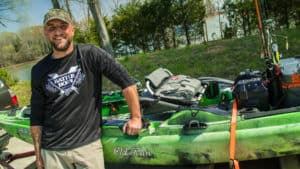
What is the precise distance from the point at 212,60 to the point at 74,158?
321 inches

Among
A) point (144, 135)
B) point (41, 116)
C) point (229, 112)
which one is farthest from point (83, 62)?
point (229, 112)

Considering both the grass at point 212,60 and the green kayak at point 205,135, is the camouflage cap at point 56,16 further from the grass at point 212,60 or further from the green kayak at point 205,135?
the grass at point 212,60

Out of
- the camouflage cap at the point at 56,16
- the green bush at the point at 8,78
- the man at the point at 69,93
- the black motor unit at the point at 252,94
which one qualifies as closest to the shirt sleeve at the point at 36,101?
the man at the point at 69,93

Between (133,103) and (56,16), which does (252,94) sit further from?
(56,16)

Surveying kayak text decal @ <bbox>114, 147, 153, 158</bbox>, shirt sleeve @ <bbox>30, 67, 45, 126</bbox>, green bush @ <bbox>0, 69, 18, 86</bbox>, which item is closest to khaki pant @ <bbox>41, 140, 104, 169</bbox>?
shirt sleeve @ <bbox>30, 67, 45, 126</bbox>

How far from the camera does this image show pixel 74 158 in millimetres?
3010

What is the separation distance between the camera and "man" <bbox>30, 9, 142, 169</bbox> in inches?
117

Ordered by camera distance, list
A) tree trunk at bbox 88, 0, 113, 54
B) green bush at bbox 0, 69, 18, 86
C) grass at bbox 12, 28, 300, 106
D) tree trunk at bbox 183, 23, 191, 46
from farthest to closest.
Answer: tree trunk at bbox 183, 23, 191, 46 < green bush at bbox 0, 69, 18, 86 < tree trunk at bbox 88, 0, 113, 54 < grass at bbox 12, 28, 300, 106

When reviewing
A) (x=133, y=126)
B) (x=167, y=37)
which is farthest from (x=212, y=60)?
(x=167, y=37)

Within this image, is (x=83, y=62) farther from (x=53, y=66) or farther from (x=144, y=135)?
(x=144, y=135)

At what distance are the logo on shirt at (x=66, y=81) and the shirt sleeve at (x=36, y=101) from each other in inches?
4.8

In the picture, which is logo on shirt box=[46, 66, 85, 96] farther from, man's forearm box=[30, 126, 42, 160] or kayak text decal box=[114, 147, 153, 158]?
kayak text decal box=[114, 147, 153, 158]

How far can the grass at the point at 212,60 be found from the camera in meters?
9.52

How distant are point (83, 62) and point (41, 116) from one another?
0.58m
